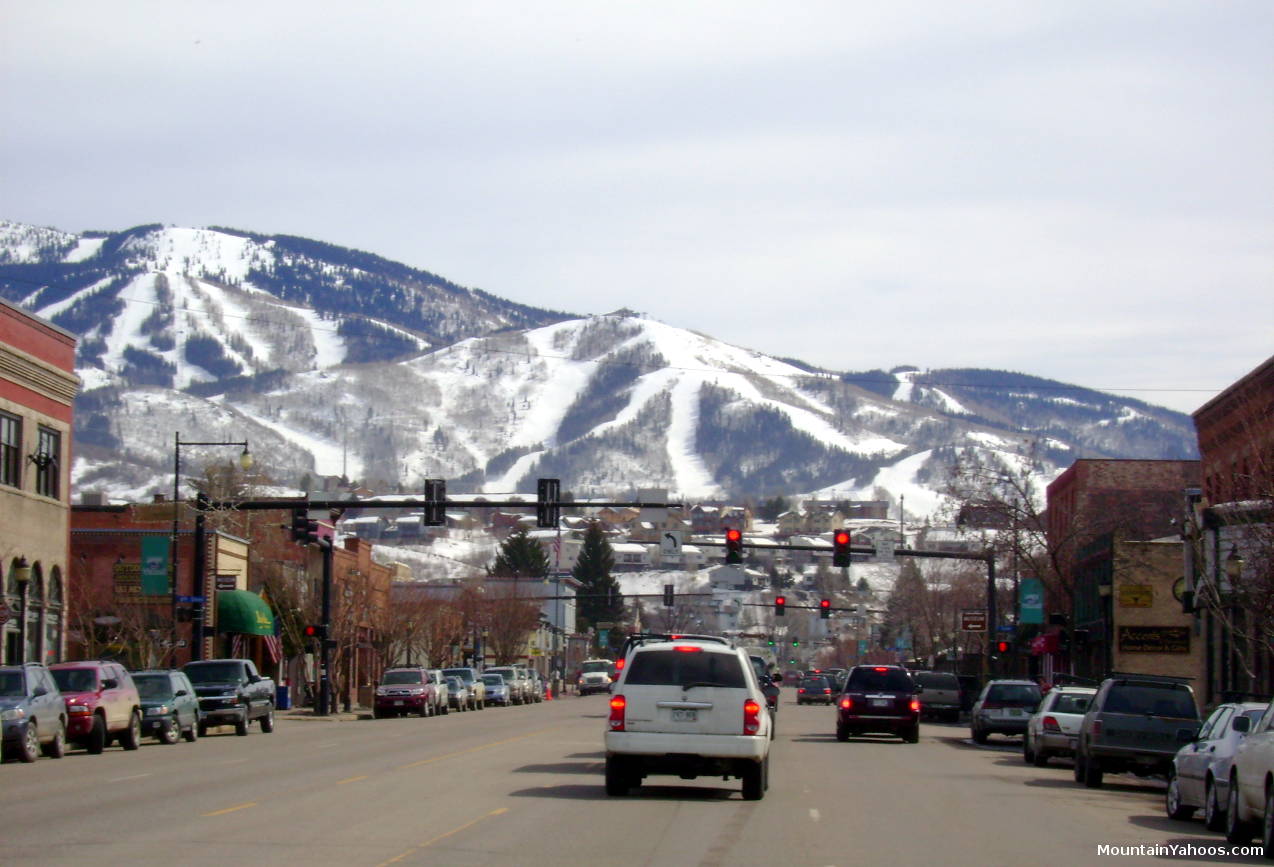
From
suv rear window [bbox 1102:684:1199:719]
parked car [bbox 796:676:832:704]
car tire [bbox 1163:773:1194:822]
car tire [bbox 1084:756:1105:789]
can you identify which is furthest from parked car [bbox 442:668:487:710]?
car tire [bbox 1163:773:1194:822]

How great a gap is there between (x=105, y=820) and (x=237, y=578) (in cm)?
4994

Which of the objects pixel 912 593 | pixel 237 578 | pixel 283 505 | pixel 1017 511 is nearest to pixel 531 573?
pixel 912 593

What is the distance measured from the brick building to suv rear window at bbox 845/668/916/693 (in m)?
21.4

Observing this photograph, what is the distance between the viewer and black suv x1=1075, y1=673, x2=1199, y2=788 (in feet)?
86.5

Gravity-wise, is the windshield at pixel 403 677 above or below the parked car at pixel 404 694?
above

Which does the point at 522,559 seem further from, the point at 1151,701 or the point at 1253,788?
the point at 1253,788

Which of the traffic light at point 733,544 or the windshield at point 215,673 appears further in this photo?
the traffic light at point 733,544

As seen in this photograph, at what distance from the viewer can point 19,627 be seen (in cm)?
4578

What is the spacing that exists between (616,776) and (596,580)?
145 m

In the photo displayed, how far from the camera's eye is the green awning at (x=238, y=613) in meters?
60.0

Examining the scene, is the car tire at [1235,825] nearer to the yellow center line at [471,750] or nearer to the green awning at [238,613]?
the yellow center line at [471,750]

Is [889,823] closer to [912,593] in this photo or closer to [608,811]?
[608,811]

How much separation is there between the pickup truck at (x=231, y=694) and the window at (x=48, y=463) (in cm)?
913

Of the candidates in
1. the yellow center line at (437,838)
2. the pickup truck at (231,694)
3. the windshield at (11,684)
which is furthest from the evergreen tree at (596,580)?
the yellow center line at (437,838)
